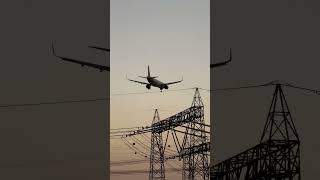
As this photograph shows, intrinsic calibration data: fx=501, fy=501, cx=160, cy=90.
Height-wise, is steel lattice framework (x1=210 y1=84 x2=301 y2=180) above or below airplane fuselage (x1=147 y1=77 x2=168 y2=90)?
below

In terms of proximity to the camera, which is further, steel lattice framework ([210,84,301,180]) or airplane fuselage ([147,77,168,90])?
airplane fuselage ([147,77,168,90])

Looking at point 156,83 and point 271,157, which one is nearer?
point 271,157

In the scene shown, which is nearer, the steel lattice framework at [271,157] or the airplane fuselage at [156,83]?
the steel lattice framework at [271,157]

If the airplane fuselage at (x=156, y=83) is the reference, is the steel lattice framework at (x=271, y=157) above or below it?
below

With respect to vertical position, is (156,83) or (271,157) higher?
(156,83)
